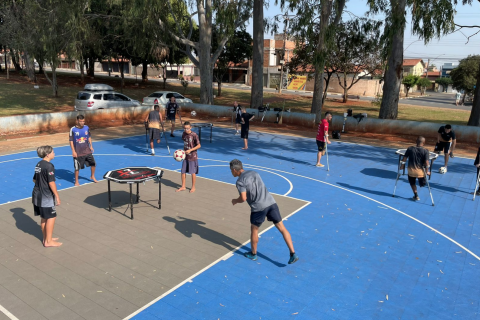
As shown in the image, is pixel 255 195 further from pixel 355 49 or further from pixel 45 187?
pixel 355 49

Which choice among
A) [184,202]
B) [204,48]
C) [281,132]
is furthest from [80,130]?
[204,48]

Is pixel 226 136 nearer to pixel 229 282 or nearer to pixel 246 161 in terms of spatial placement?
pixel 246 161

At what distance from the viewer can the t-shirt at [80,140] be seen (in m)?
10.8

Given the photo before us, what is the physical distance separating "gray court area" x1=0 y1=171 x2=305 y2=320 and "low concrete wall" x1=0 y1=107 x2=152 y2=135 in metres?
10.6

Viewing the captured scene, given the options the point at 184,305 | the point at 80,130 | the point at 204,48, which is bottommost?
the point at 184,305

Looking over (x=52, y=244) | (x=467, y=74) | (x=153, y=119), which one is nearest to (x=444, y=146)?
(x=153, y=119)

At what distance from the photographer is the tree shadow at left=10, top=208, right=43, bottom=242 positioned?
8109 millimetres

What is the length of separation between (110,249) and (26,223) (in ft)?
8.41

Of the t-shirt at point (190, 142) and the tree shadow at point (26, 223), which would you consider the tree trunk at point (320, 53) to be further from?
the tree shadow at point (26, 223)

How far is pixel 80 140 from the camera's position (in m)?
10.8

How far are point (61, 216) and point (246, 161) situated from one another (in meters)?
7.54

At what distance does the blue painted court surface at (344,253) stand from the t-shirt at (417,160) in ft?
3.18

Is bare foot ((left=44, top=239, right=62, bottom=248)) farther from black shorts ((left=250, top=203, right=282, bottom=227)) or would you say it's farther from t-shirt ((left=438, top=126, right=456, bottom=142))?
t-shirt ((left=438, top=126, right=456, bottom=142))

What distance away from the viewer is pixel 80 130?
10828mm
